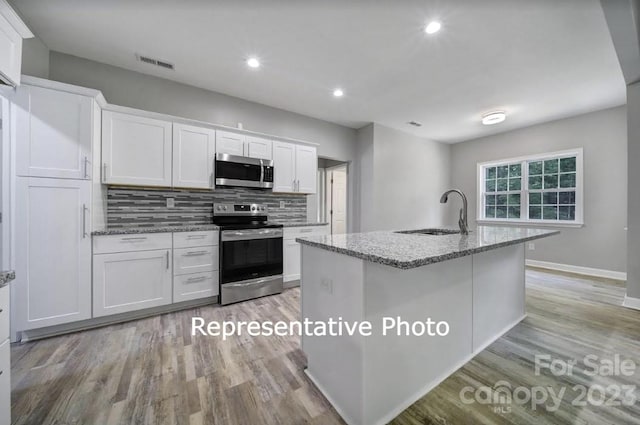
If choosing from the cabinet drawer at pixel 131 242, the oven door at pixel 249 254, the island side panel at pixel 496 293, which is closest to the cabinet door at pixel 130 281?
the cabinet drawer at pixel 131 242

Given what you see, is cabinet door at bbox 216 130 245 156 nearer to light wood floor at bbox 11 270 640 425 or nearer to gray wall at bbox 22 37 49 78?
gray wall at bbox 22 37 49 78

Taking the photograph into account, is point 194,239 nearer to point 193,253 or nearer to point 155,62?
point 193,253

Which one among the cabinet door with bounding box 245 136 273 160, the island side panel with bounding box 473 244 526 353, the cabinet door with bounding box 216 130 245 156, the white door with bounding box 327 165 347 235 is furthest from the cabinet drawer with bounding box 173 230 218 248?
the white door with bounding box 327 165 347 235

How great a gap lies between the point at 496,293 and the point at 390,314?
4.28 ft

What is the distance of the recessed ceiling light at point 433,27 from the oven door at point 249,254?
2.54 m

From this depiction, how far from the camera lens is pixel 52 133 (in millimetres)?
2053

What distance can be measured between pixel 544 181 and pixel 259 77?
17.1ft

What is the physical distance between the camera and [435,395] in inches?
57.2

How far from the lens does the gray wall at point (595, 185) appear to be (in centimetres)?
371

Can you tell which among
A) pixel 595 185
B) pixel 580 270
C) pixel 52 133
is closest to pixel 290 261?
pixel 52 133

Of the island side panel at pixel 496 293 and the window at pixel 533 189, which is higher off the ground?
the window at pixel 533 189

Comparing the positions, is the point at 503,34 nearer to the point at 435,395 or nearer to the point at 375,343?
the point at 375,343

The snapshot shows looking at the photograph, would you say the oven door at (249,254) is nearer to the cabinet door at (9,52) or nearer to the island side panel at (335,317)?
the island side panel at (335,317)

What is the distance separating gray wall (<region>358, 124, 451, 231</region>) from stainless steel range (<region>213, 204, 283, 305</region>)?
2031 millimetres
